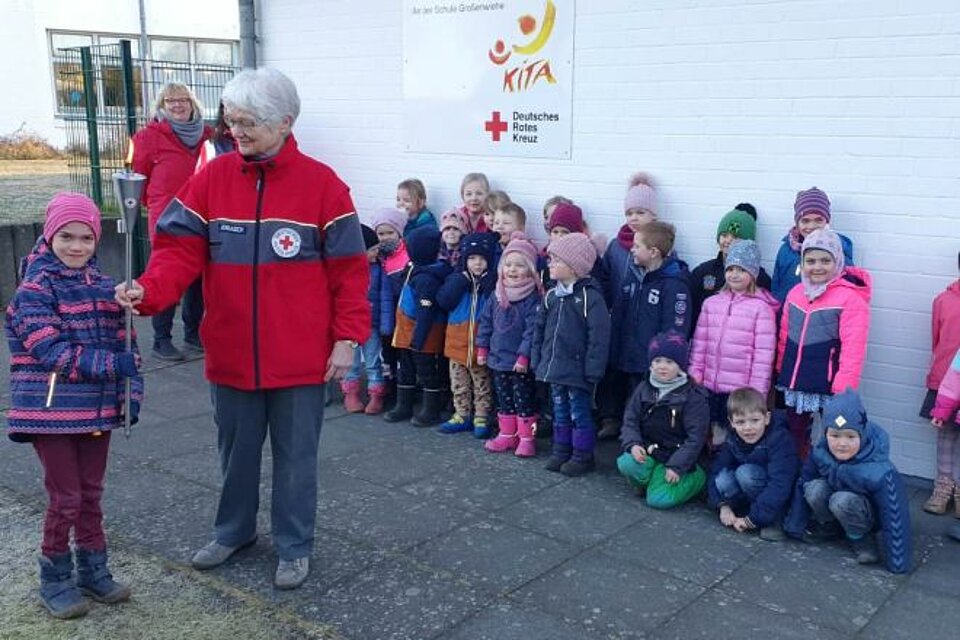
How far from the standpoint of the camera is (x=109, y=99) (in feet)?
32.4

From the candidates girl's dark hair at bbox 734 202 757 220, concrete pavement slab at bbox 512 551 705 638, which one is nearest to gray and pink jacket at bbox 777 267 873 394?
girl's dark hair at bbox 734 202 757 220

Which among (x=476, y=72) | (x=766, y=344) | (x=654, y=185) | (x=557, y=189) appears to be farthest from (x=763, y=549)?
(x=476, y=72)

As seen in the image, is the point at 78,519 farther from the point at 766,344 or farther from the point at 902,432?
the point at 902,432

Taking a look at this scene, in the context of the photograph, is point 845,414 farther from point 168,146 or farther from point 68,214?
point 168,146

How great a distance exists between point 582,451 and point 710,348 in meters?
0.94

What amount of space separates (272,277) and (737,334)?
261 cm

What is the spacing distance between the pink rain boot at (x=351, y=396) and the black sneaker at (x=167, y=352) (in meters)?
1.97

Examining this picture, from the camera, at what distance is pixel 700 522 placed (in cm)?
489

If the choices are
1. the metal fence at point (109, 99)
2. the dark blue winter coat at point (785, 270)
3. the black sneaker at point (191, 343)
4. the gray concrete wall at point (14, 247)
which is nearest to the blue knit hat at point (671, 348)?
the dark blue winter coat at point (785, 270)

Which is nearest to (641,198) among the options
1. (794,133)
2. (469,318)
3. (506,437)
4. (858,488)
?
(794,133)

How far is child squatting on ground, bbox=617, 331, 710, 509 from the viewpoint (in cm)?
504

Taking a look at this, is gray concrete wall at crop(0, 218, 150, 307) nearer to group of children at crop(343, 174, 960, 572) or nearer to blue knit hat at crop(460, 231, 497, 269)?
group of children at crop(343, 174, 960, 572)

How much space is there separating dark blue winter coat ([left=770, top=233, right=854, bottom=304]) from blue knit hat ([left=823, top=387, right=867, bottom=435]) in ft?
3.57

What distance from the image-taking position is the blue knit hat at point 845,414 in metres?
4.39
